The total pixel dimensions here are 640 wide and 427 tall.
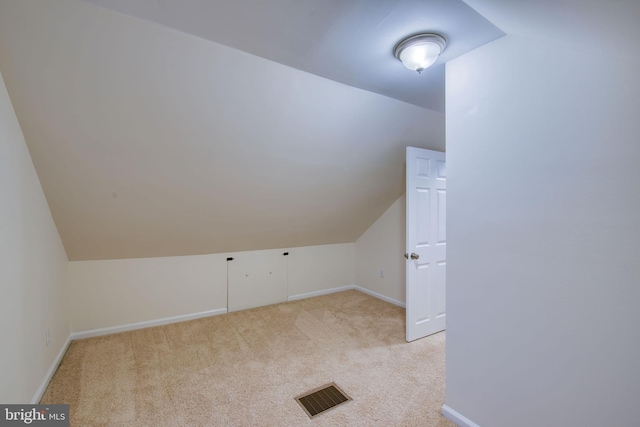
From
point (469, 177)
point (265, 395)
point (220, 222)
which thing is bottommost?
point (265, 395)

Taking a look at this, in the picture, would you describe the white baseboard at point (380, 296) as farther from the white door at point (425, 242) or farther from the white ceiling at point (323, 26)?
the white ceiling at point (323, 26)

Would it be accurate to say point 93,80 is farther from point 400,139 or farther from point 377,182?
point 377,182

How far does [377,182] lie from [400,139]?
2.19ft

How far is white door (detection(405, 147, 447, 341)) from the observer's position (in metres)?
2.91

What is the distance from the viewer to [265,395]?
211 cm

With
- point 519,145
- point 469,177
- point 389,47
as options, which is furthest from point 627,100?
point 389,47

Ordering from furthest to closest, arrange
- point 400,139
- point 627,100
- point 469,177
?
point 400,139, point 469,177, point 627,100

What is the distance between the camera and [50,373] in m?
2.26

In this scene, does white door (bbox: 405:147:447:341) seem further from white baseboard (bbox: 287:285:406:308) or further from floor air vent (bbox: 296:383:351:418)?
floor air vent (bbox: 296:383:351:418)

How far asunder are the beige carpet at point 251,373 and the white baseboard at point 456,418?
0.16ft

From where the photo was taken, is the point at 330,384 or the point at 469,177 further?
the point at 330,384

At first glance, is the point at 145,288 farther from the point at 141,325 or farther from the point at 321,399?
the point at 321,399

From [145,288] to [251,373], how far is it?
1.72 metres

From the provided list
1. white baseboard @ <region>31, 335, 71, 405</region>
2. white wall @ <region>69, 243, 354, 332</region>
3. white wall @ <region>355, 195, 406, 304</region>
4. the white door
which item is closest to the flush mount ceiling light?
the white door
